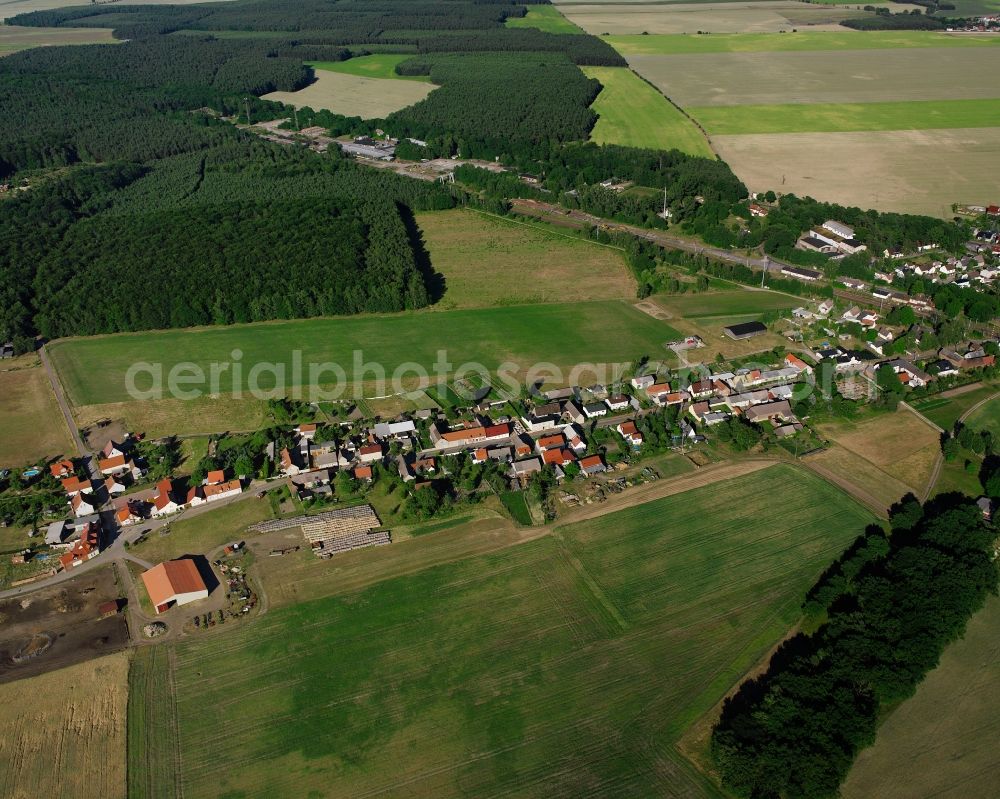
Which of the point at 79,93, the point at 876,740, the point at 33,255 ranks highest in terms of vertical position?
the point at 79,93

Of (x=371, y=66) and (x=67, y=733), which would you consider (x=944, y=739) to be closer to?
(x=67, y=733)

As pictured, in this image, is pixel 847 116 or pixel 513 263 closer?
pixel 513 263

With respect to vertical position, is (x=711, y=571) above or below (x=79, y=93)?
below

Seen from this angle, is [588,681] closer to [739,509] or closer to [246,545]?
[739,509]

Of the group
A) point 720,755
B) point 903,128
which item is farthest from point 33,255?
point 903,128

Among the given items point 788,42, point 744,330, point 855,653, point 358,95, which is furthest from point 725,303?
point 788,42

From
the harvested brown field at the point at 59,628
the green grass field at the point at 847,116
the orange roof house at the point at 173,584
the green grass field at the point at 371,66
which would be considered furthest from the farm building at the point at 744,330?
the green grass field at the point at 371,66

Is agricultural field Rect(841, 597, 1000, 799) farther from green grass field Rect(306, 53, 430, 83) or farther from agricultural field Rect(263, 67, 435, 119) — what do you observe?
green grass field Rect(306, 53, 430, 83)
